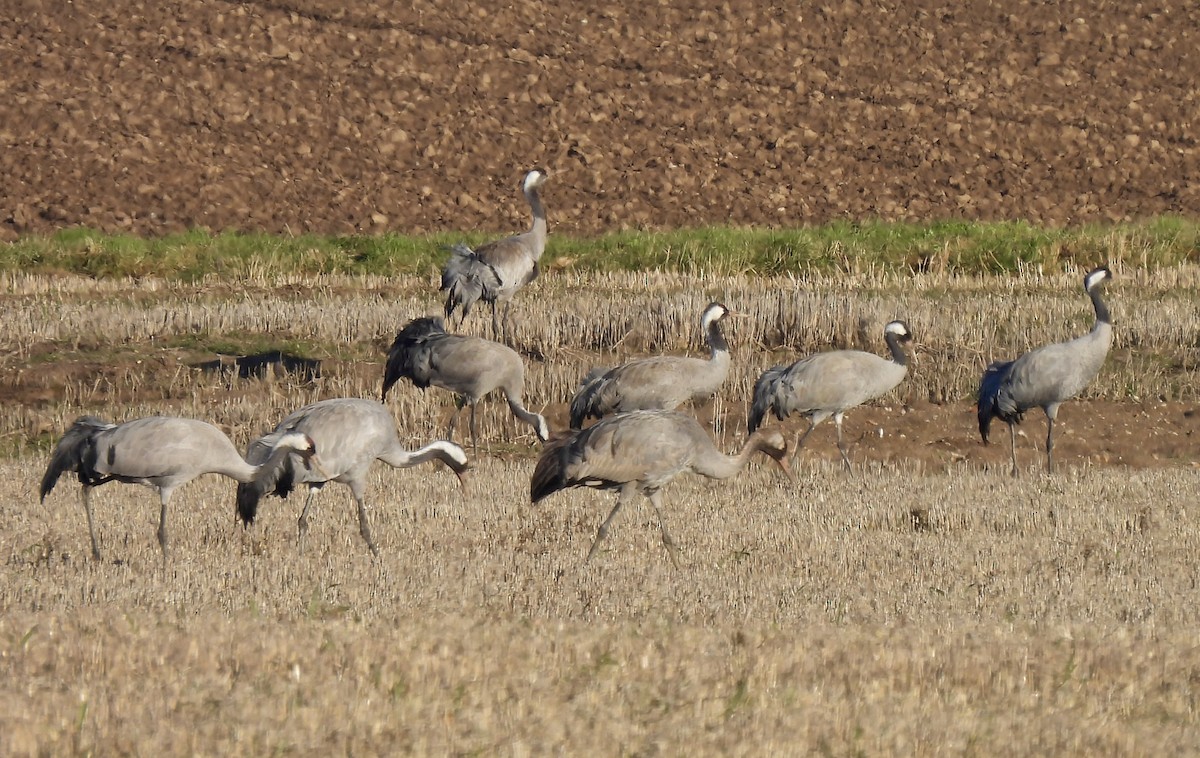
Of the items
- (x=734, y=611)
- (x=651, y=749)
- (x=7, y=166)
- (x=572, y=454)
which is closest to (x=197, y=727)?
(x=651, y=749)

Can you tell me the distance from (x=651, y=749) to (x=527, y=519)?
5.08m

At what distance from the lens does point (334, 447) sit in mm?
9391

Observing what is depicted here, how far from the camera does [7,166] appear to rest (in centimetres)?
2527

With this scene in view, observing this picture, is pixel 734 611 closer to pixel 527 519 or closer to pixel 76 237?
pixel 527 519

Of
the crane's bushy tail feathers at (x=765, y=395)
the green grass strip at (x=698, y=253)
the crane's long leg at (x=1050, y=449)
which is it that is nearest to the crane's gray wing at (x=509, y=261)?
the crane's bushy tail feathers at (x=765, y=395)

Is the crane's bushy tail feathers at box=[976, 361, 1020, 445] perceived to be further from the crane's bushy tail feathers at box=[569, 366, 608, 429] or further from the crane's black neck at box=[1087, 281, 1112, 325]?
the crane's bushy tail feathers at box=[569, 366, 608, 429]

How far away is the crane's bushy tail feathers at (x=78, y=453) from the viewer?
8.83 m

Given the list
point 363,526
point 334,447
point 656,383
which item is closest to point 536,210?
point 656,383

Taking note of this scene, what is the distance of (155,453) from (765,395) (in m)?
5.48

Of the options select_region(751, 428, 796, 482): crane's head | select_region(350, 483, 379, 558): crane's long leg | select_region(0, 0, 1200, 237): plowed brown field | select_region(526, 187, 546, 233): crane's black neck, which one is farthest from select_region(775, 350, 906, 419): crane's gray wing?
select_region(0, 0, 1200, 237): plowed brown field

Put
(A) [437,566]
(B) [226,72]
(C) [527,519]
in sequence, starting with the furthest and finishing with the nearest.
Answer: (B) [226,72] → (C) [527,519] → (A) [437,566]

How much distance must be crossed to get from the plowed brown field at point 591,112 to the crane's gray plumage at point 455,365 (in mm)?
11437

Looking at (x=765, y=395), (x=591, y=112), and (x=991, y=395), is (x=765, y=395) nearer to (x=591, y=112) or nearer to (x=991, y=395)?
(x=991, y=395)

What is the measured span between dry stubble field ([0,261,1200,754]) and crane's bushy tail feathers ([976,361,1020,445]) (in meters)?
0.54
